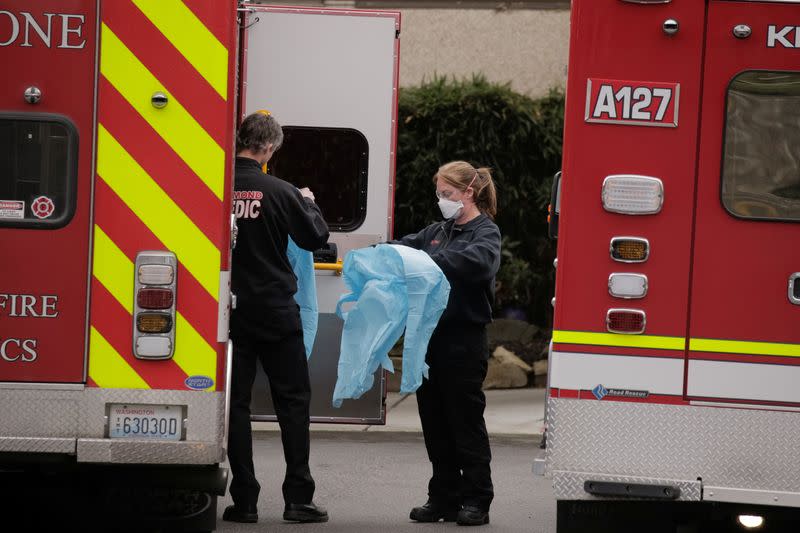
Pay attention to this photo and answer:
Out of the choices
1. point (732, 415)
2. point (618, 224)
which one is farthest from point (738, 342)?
point (618, 224)

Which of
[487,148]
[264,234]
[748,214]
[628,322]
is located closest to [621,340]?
[628,322]

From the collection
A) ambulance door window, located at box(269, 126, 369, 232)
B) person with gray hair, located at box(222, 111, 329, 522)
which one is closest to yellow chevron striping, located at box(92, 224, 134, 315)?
person with gray hair, located at box(222, 111, 329, 522)

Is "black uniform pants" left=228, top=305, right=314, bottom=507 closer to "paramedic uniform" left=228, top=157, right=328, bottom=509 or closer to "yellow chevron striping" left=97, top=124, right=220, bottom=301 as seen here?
"paramedic uniform" left=228, top=157, right=328, bottom=509

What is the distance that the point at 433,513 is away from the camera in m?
6.72

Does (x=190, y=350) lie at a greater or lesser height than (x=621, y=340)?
lesser

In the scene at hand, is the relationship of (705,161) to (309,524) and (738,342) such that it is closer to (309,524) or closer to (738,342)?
(738,342)

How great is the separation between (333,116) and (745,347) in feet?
13.1

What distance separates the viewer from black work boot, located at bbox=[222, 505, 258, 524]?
655 cm

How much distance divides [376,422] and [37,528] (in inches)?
101

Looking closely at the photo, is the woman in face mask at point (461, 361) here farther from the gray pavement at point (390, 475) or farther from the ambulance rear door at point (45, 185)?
the ambulance rear door at point (45, 185)

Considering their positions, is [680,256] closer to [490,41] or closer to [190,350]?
[190,350]

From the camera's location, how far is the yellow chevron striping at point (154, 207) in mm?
5000

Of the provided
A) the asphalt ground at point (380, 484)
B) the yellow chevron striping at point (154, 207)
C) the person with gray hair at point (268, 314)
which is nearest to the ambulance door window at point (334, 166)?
the asphalt ground at point (380, 484)

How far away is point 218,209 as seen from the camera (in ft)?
16.5
